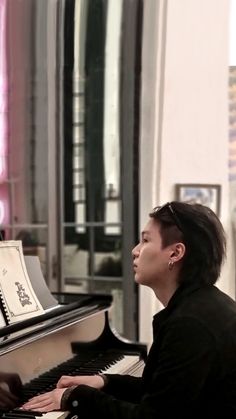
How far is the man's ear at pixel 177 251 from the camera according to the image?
1.99 meters

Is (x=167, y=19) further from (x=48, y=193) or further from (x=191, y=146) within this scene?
(x=48, y=193)

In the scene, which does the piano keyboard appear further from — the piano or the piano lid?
the piano lid

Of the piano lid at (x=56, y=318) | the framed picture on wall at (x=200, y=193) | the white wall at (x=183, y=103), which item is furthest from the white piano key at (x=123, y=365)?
the framed picture on wall at (x=200, y=193)

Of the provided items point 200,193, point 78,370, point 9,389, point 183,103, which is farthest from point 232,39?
point 9,389

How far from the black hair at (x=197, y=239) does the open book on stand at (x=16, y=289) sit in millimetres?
641

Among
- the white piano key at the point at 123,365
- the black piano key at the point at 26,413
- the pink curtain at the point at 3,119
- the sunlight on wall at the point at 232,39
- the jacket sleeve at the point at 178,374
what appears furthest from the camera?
the sunlight on wall at the point at 232,39

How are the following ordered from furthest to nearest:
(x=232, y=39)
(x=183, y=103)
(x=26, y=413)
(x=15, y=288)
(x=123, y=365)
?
1. (x=232, y=39)
2. (x=183, y=103)
3. (x=123, y=365)
4. (x=15, y=288)
5. (x=26, y=413)

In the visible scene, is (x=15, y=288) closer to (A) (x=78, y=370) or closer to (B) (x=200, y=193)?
(A) (x=78, y=370)

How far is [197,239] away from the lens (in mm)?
1984

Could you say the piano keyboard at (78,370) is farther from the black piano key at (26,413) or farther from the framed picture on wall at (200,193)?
the framed picture on wall at (200,193)

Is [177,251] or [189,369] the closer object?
[189,369]

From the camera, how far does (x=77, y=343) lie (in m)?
2.54

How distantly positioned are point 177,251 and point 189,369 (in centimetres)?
37

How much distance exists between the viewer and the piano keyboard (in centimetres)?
195
